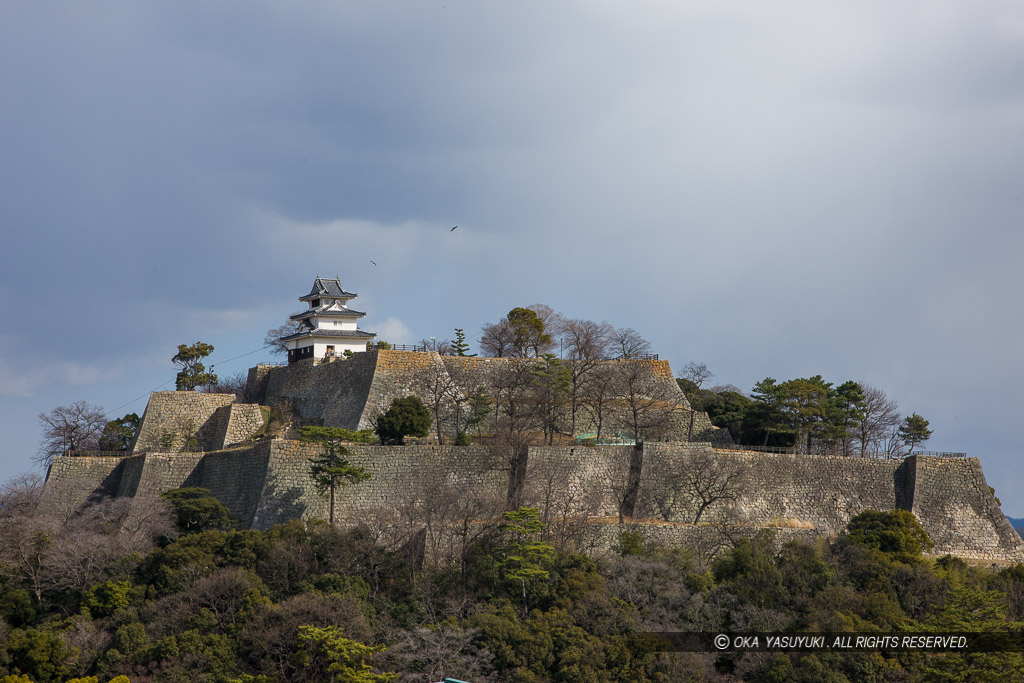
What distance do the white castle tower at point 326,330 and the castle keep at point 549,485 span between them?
5.02 m

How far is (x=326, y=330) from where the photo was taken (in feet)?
130

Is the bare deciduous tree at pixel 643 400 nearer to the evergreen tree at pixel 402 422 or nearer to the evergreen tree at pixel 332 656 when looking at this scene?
the evergreen tree at pixel 402 422

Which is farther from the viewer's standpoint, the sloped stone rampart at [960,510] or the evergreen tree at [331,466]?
the sloped stone rampart at [960,510]

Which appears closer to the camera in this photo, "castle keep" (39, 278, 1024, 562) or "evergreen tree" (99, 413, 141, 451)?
"castle keep" (39, 278, 1024, 562)

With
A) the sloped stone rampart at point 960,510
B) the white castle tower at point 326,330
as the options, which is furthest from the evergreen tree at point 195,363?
the sloped stone rampart at point 960,510

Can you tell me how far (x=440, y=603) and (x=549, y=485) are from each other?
17.5 feet

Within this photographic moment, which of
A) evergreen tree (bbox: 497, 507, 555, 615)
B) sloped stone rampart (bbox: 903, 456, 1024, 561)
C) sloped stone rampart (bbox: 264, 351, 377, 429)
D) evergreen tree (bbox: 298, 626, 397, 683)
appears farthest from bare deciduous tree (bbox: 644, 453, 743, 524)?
evergreen tree (bbox: 298, 626, 397, 683)

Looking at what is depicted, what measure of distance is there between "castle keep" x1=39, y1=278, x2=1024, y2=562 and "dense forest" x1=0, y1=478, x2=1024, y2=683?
40.4 inches

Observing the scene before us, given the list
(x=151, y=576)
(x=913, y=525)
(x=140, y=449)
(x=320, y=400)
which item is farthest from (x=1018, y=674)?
(x=140, y=449)

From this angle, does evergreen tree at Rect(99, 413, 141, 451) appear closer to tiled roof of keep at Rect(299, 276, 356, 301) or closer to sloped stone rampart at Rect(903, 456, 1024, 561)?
tiled roof of keep at Rect(299, 276, 356, 301)

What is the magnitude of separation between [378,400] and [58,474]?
9.34 meters

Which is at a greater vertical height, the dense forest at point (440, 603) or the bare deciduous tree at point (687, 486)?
the bare deciduous tree at point (687, 486)

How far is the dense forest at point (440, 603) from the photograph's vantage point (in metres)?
23.5

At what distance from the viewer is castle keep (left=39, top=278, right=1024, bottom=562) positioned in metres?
28.8
